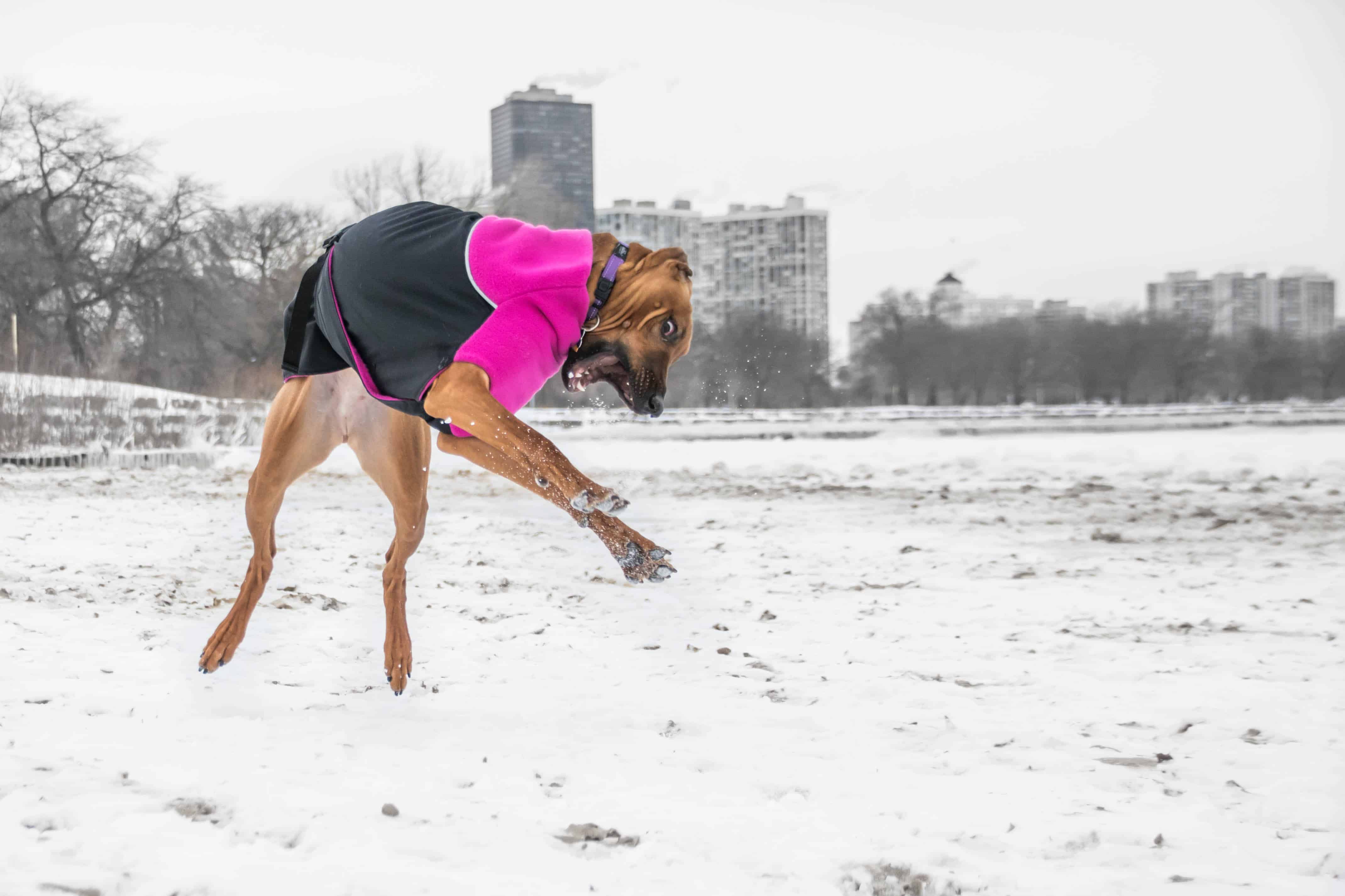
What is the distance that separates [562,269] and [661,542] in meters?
4.88

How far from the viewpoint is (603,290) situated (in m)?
3.10

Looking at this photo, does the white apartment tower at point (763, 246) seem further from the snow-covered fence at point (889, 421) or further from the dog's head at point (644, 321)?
the dog's head at point (644, 321)

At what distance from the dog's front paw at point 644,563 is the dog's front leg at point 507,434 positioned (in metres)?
0.12

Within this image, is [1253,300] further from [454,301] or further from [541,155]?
[454,301]

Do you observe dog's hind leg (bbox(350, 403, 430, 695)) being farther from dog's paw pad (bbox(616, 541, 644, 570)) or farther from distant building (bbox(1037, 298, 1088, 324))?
distant building (bbox(1037, 298, 1088, 324))

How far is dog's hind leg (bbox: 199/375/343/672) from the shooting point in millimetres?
3742

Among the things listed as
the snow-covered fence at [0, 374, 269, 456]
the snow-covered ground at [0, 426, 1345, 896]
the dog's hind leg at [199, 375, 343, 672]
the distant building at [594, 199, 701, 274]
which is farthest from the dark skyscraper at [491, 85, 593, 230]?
the dog's hind leg at [199, 375, 343, 672]

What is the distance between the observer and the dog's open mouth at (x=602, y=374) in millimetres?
3158

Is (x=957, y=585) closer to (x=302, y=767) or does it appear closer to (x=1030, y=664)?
(x=1030, y=664)

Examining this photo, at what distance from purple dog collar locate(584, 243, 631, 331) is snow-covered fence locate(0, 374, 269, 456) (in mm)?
12913

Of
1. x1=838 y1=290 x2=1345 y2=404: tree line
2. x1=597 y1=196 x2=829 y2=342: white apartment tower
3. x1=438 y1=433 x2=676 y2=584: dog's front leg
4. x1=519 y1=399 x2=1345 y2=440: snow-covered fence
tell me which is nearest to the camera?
x1=438 y1=433 x2=676 y2=584: dog's front leg

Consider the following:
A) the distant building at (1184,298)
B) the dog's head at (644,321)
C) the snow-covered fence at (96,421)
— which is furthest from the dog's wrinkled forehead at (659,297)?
the distant building at (1184,298)

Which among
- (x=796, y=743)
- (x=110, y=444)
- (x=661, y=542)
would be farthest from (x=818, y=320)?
(x=796, y=743)

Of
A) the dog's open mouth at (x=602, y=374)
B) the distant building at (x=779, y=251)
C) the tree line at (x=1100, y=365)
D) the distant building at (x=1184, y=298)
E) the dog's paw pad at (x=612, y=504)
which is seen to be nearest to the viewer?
the dog's paw pad at (x=612, y=504)
